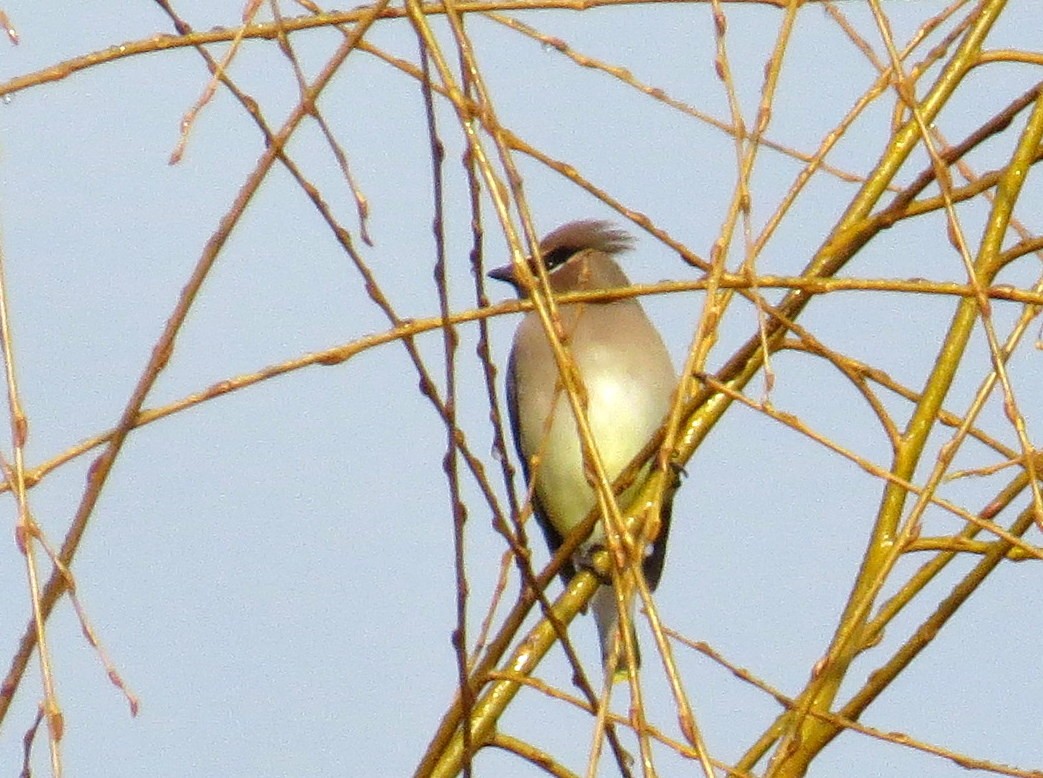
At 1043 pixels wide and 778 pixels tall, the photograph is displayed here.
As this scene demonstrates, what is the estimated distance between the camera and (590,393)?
5.73 m

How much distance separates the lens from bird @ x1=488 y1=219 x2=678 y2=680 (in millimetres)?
5750

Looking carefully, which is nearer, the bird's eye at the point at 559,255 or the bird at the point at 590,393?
the bird at the point at 590,393

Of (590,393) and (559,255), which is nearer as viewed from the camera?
(590,393)

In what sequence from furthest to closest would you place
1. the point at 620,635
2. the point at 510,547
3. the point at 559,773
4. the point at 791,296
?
1. the point at 791,296
2. the point at 559,773
3. the point at 510,547
4. the point at 620,635

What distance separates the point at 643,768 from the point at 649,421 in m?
4.09

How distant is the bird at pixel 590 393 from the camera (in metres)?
5.75

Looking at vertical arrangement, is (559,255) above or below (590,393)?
above

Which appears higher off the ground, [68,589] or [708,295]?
[708,295]

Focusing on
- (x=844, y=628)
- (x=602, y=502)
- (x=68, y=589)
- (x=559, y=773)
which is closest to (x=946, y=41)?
(x=844, y=628)

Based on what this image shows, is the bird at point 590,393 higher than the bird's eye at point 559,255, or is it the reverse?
the bird's eye at point 559,255

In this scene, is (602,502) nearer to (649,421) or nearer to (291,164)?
(291,164)

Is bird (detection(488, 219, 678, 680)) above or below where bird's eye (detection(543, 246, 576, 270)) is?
below

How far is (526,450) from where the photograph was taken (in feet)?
20.1

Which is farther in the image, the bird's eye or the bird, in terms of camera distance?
the bird's eye
